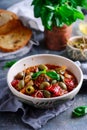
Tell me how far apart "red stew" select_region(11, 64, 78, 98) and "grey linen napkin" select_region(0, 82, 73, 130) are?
5 cm

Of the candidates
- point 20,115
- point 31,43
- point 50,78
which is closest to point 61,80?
point 50,78

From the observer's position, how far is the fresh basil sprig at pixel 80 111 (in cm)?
114

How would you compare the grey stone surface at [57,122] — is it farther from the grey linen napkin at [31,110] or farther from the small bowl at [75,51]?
the small bowl at [75,51]

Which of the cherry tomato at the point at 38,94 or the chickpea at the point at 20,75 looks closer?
the cherry tomato at the point at 38,94

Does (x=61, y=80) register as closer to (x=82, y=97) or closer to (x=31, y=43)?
(x=82, y=97)

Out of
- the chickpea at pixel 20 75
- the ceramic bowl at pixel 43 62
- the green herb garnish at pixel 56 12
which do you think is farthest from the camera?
the green herb garnish at pixel 56 12

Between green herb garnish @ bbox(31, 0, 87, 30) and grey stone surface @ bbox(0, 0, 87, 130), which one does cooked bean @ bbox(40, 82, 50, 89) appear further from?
green herb garnish @ bbox(31, 0, 87, 30)

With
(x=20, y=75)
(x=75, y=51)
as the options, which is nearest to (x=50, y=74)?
(x=20, y=75)

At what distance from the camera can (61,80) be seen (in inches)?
45.7

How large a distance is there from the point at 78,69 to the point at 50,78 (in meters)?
0.12

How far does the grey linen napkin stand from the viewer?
1.10m

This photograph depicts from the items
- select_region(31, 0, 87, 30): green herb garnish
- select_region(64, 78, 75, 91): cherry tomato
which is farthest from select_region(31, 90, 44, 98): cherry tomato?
select_region(31, 0, 87, 30): green herb garnish

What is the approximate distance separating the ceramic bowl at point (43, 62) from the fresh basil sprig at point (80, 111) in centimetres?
6

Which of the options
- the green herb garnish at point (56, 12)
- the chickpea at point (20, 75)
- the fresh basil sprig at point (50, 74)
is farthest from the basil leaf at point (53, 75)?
the green herb garnish at point (56, 12)
